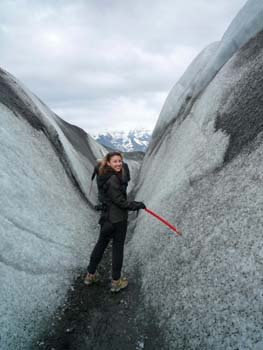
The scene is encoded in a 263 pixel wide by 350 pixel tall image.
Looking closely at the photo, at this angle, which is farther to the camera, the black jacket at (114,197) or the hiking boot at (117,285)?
the hiking boot at (117,285)

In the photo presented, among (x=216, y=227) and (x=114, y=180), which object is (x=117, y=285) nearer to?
(x=114, y=180)

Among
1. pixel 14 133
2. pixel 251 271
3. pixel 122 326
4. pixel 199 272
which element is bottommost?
pixel 122 326

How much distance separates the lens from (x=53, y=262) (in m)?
8.15

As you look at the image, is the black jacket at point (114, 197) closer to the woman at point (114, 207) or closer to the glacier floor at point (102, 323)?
the woman at point (114, 207)

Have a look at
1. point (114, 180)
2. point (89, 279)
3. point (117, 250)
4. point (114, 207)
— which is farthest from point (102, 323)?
point (114, 180)

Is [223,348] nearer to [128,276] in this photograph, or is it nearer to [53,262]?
[128,276]

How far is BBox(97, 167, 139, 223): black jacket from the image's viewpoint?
287 inches

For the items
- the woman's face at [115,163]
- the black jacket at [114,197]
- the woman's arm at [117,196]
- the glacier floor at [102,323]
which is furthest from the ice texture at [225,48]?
the glacier floor at [102,323]

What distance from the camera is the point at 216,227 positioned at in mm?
6703

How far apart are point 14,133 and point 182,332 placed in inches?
399

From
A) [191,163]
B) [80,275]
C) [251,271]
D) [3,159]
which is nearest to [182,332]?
[251,271]

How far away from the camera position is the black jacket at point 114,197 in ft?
23.9

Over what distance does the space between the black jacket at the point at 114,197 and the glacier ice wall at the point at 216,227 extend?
63.6 inches

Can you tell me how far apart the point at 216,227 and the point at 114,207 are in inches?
103
